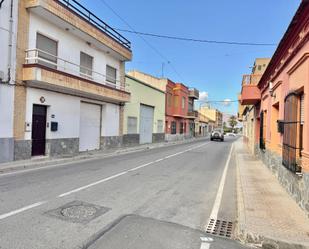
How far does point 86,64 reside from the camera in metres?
18.1

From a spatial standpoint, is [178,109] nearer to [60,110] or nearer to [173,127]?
[173,127]

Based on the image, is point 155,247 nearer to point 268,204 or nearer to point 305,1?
point 268,204

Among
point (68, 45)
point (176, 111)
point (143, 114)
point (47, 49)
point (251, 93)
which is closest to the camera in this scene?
point (47, 49)

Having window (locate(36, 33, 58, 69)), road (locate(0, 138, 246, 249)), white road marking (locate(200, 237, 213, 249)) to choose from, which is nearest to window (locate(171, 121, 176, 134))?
window (locate(36, 33, 58, 69))

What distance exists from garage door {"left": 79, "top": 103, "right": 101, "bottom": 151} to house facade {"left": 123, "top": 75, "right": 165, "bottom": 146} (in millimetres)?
4204

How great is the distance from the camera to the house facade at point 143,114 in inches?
987

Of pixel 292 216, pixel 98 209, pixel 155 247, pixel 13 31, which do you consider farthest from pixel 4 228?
pixel 13 31

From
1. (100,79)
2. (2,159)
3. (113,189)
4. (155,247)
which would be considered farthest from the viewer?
(100,79)

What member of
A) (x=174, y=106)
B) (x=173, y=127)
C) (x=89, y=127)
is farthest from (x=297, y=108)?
(x=174, y=106)

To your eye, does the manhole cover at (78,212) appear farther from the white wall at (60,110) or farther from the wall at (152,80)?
the wall at (152,80)

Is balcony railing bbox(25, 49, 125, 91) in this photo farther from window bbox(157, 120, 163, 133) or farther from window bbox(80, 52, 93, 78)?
window bbox(157, 120, 163, 133)

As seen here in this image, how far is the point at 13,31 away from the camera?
39.9 feet

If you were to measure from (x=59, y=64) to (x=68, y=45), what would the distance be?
58.8 inches

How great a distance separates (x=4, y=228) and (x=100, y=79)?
16041 millimetres
